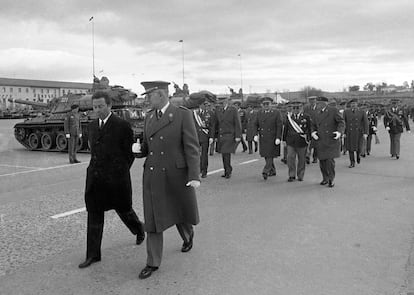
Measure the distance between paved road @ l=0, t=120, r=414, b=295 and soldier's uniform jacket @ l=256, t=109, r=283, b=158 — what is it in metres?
0.80

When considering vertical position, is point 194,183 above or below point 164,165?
below

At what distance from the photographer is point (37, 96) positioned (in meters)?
119

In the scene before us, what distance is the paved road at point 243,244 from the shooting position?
387 cm

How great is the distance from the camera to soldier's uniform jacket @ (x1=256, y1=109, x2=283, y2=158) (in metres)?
9.34

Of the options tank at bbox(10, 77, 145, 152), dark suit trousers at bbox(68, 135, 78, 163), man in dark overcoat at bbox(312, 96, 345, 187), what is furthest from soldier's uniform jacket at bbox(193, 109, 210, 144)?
tank at bbox(10, 77, 145, 152)

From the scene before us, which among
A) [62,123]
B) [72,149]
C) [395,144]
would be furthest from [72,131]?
[395,144]

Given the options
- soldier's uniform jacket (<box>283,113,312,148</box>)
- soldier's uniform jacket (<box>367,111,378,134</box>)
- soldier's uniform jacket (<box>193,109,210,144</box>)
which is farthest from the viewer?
soldier's uniform jacket (<box>367,111,378,134</box>)

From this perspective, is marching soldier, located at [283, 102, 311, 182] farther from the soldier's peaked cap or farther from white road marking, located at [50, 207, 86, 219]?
the soldier's peaked cap

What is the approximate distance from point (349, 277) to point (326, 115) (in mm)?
5288

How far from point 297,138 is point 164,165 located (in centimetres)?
542

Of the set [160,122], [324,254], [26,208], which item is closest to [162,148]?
[160,122]

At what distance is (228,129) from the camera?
10.0 meters

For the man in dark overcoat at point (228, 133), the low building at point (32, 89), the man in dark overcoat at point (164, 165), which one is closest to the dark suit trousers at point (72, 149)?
the man in dark overcoat at point (228, 133)

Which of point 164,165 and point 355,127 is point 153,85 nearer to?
point 164,165
